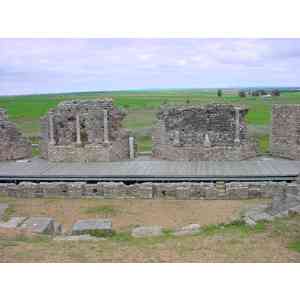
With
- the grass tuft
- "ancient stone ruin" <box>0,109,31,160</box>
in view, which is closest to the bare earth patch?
the grass tuft

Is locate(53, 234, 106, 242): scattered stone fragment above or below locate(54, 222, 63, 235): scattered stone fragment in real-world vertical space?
above

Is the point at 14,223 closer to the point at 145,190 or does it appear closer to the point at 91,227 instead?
the point at 91,227

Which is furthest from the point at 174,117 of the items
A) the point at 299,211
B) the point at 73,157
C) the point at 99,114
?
the point at 299,211

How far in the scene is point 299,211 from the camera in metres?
10.4

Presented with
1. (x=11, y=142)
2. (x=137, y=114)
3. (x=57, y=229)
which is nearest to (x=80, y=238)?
(x=57, y=229)

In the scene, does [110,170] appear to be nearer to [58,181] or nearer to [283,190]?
[58,181]

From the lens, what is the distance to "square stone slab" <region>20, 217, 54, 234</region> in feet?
33.2

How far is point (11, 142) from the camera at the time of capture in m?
19.6

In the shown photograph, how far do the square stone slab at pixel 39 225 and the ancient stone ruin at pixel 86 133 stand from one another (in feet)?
25.5

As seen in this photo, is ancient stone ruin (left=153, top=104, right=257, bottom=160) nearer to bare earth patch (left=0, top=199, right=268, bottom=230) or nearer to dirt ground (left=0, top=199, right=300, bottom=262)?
bare earth patch (left=0, top=199, right=268, bottom=230)

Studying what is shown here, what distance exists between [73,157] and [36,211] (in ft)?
17.9

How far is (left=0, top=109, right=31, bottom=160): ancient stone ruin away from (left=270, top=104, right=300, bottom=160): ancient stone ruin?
455 inches

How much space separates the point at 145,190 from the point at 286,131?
7699 millimetres

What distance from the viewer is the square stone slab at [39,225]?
10.1 meters
